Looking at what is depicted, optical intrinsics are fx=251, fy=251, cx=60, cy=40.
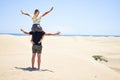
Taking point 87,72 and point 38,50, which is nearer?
point 38,50

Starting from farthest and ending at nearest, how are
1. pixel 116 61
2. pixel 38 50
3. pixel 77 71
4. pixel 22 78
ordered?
pixel 116 61 < pixel 77 71 < pixel 38 50 < pixel 22 78

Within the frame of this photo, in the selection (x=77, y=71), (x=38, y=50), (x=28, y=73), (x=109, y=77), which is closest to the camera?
(x=28, y=73)

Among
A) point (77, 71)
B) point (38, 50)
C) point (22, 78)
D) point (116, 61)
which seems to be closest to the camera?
point (22, 78)

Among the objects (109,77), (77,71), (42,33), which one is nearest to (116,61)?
(109,77)

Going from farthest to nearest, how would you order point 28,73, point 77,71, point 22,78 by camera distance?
point 77,71, point 28,73, point 22,78

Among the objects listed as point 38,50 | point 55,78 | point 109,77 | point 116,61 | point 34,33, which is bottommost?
point 116,61

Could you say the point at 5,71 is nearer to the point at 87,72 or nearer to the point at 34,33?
the point at 34,33

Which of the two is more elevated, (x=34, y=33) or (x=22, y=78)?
(x=34, y=33)

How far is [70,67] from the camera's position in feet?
35.8

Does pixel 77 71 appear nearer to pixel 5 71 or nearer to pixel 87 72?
pixel 87 72

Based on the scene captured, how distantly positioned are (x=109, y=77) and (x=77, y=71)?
6.16 ft

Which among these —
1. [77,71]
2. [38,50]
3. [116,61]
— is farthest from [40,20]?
[116,61]

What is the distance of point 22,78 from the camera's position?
25.3 feet

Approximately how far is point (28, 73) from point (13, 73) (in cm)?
49
